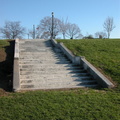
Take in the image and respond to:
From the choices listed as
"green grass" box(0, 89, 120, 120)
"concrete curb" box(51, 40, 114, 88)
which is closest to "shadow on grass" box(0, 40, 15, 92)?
"green grass" box(0, 89, 120, 120)

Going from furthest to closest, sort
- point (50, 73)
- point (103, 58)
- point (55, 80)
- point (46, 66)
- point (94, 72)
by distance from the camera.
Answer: point (103, 58), point (46, 66), point (50, 73), point (94, 72), point (55, 80)

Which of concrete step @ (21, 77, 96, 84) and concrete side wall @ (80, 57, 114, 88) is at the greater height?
concrete side wall @ (80, 57, 114, 88)

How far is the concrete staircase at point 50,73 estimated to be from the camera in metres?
7.14

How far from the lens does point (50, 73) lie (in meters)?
8.20

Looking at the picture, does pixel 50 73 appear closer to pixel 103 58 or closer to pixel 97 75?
pixel 97 75

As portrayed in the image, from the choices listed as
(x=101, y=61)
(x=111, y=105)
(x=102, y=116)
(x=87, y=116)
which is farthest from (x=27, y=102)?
(x=101, y=61)

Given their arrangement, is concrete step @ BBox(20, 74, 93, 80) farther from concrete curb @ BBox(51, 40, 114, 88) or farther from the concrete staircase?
concrete curb @ BBox(51, 40, 114, 88)

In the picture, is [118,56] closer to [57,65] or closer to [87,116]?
[57,65]

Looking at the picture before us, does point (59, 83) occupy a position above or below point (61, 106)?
above

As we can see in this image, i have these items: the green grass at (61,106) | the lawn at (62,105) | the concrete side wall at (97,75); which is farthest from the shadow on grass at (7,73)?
the concrete side wall at (97,75)

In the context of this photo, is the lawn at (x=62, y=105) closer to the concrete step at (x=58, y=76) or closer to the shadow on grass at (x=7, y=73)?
the shadow on grass at (x=7, y=73)

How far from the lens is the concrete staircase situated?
714 cm

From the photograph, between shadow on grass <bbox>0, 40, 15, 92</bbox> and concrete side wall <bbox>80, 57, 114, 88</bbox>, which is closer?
shadow on grass <bbox>0, 40, 15, 92</bbox>

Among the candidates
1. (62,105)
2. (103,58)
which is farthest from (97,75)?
(62,105)
